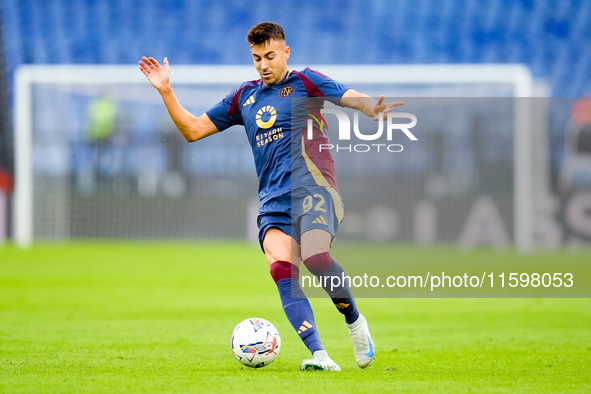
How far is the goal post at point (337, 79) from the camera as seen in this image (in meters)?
19.4

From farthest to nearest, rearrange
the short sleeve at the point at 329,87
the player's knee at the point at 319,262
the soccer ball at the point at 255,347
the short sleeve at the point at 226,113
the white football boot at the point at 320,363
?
the short sleeve at the point at 226,113, the short sleeve at the point at 329,87, the soccer ball at the point at 255,347, the player's knee at the point at 319,262, the white football boot at the point at 320,363

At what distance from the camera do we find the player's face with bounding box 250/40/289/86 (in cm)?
530

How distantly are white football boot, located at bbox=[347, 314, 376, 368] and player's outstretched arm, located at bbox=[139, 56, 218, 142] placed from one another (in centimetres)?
161

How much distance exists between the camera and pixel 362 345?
5.19m

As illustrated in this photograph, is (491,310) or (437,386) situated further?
(491,310)

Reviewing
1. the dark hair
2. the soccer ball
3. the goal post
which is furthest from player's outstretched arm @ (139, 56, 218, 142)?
the goal post

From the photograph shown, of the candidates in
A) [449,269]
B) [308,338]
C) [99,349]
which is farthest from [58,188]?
[308,338]

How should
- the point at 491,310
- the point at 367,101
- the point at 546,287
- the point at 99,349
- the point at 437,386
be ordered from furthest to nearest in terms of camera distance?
1. the point at 546,287
2. the point at 491,310
3. the point at 99,349
4. the point at 367,101
5. the point at 437,386

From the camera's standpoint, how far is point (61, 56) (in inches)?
1192

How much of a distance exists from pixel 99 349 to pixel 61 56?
84.7 ft

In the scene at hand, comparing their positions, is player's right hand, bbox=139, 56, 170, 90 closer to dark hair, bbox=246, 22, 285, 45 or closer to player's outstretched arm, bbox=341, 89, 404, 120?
dark hair, bbox=246, 22, 285, 45

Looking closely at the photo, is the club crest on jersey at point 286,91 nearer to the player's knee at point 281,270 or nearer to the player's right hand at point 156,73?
the player's right hand at point 156,73

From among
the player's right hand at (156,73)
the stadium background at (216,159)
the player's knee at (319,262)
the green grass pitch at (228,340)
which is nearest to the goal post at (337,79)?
the stadium background at (216,159)

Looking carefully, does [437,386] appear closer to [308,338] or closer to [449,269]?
[308,338]
